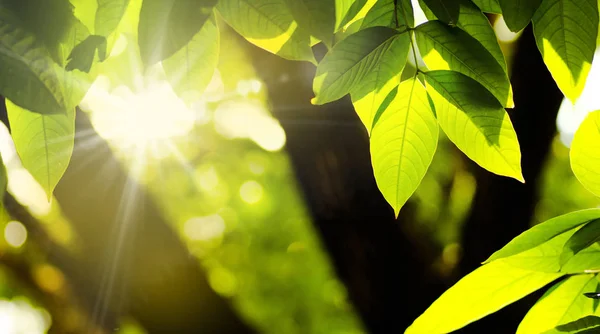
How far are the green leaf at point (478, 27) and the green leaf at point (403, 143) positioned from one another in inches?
4.8

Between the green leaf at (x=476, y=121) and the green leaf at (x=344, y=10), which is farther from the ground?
the green leaf at (x=344, y=10)

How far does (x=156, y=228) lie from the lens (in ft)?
11.5

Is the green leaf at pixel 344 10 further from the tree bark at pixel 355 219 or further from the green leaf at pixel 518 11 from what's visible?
the tree bark at pixel 355 219

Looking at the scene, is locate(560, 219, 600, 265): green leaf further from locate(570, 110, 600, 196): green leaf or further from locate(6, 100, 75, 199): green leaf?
locate(6, 100, 75, 199): green leaf

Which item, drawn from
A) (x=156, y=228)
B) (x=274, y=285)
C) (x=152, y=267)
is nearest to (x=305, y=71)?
(x=156, y=228)

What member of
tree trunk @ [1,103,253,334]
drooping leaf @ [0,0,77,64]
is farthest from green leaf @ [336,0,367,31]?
tree trunk @ [1,103,253,334]

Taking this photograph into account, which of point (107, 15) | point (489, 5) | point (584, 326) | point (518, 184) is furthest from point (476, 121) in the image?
point (518, 184)

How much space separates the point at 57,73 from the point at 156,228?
9.66 ft

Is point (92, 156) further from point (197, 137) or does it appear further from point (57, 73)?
point (197, 137)

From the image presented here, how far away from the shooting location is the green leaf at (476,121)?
732mm

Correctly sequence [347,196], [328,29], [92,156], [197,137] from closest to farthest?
[328,29] → [92,156] → [347,196] → [197,137]

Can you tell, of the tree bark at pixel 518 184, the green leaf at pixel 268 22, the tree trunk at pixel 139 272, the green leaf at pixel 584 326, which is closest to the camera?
the green leaf at pixel 584 326

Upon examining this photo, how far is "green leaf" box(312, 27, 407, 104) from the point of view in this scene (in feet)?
2.35

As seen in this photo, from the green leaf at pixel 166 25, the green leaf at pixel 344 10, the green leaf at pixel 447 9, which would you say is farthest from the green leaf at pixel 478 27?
the green leaf at pixel 166 25
